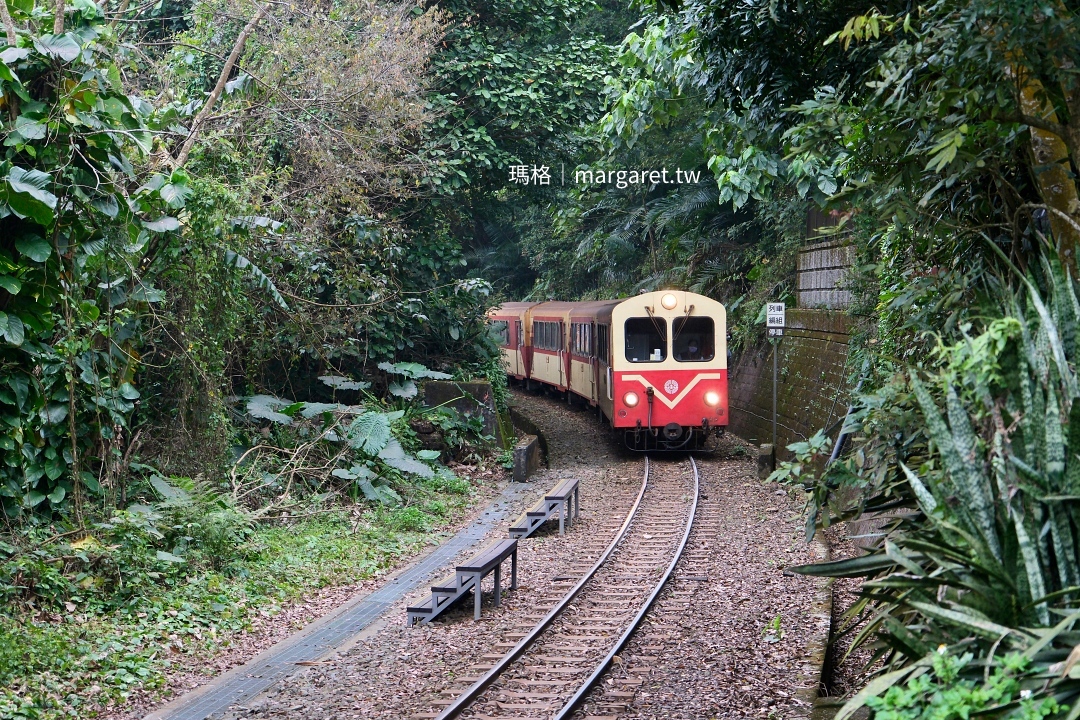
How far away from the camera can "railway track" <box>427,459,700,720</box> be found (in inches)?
257

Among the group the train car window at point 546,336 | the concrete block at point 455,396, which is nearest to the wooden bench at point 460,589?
the concrete block at point 455,396

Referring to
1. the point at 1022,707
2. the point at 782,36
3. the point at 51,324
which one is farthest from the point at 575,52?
the point at 1022,707

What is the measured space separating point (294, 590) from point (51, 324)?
323 cm

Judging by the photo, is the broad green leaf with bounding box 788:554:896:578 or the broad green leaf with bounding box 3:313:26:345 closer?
the broad green leaf with bounding box 788:554:896:578

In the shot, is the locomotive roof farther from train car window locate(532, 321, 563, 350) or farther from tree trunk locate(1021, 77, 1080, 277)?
tree trunk locate(1021, 77, 1080, 277)

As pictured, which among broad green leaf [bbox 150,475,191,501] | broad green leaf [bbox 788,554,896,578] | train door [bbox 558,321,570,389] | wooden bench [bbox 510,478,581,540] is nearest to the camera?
broad green leaf [bbox 788,554,896,578]

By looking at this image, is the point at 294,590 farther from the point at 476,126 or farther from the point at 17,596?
the point at 476,126

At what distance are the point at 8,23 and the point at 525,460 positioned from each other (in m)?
9.98

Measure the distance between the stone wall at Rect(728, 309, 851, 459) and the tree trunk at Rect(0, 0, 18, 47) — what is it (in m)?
10.8

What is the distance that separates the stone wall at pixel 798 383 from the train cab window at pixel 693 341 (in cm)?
174

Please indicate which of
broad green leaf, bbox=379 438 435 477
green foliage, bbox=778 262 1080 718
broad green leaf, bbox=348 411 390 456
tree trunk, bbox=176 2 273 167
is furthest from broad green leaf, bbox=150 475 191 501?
green foliage, bbox=778 262 1080 718

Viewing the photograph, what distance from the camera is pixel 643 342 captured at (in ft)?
53.7

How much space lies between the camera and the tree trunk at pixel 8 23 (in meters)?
7.09

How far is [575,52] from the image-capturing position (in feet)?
57.2
